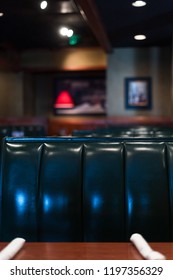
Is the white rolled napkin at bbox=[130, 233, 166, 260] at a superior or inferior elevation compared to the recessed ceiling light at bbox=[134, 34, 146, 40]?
inferior

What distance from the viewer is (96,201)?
4.72ft

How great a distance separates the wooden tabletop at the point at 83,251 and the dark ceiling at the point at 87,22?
405 cm

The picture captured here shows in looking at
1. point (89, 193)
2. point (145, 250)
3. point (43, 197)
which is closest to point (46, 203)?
point (43, 197)

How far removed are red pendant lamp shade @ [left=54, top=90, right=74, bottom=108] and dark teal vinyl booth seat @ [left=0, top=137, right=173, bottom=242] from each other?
899cm

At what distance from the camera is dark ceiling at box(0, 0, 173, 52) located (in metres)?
5.44

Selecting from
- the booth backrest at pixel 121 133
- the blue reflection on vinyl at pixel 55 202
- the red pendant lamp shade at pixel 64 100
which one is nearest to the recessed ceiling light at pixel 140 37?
the red pendant lamp shade at pixel 64 100

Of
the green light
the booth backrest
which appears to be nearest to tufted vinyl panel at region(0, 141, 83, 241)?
the booth backrest

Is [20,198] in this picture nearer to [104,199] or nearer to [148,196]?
[104,199]

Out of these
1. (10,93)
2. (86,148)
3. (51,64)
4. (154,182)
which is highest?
(51,64)

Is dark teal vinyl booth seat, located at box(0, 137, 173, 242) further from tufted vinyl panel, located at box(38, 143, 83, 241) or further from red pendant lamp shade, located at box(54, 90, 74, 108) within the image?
red pendant lamp shade, located at box(54, 90, 74, 108)
